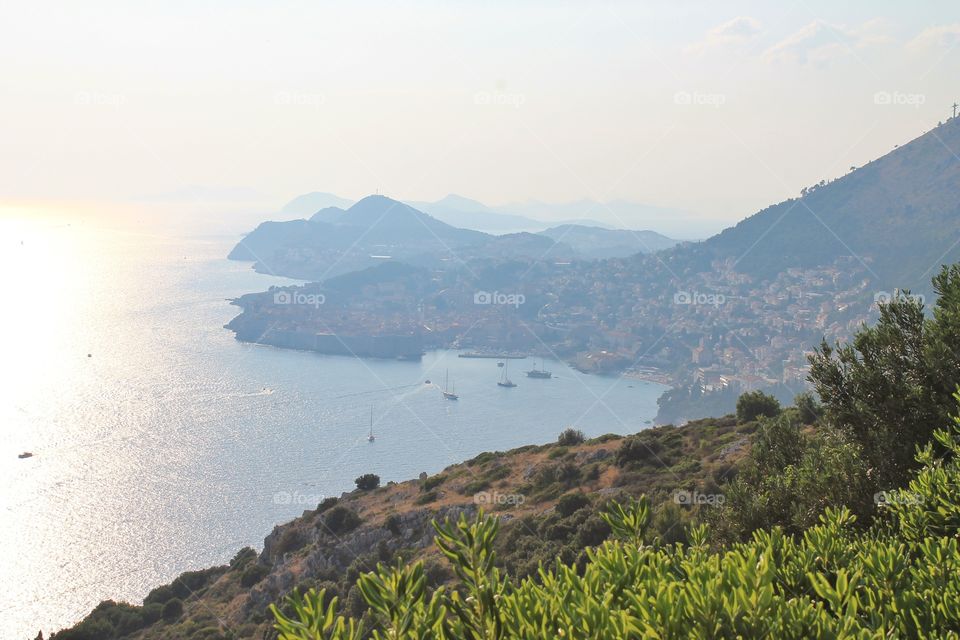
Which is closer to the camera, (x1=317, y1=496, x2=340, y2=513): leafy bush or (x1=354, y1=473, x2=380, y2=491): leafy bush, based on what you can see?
(x1=317, y1=496, x2=340, y2=513): leafy bush

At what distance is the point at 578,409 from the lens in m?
89.8

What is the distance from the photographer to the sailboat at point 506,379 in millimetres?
98350

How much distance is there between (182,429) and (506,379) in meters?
46.1

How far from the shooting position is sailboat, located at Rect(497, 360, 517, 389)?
98350 millimetres

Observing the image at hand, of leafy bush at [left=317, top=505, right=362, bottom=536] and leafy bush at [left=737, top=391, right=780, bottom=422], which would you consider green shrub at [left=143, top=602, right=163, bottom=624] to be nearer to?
leafy bush at [left=317, top=505, right=362, bottom=536]

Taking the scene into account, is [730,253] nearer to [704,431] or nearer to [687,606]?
[704,431]

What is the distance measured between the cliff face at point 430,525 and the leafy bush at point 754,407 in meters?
0.59

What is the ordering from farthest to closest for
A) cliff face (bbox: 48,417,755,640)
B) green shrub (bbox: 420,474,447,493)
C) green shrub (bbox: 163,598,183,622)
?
green shrub (bbox: 420,474,447,493) < green shrub (bbox: 163,598,183,622) < cliff face (bbox: 48,417,755,640)

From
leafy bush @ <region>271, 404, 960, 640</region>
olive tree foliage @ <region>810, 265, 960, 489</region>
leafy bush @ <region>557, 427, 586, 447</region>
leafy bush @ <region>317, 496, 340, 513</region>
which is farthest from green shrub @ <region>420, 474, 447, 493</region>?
leafy bush @ <region>271, 404, 960, 640</region>

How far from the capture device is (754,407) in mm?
26953

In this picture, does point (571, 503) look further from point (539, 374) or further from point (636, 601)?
point (539, 374)

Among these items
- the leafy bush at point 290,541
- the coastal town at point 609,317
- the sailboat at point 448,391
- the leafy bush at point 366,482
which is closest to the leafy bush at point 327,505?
the leafy bush at point 290,541

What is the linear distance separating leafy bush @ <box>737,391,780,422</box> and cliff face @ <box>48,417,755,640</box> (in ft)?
1.93

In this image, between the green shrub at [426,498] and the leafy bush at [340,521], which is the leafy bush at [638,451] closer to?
the green shrub at [426,498]
